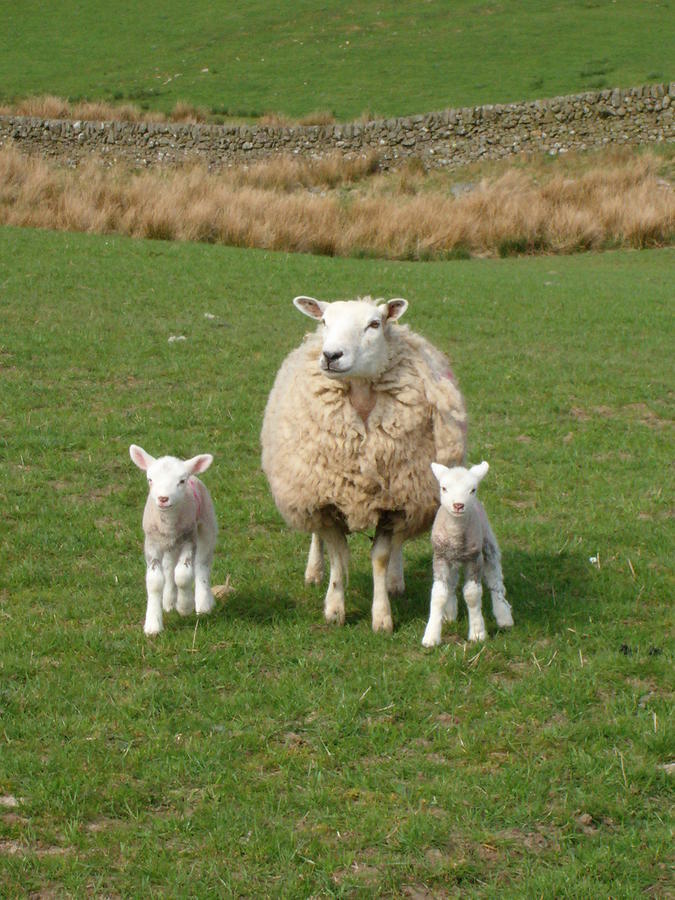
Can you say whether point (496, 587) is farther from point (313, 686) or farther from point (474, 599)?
point (313, 686)

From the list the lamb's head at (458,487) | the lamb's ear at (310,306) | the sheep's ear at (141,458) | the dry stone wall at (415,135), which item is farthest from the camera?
the dry stone wall at (415,135)

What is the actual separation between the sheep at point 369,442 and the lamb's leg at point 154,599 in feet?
2.69

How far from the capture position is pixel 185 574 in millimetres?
5543

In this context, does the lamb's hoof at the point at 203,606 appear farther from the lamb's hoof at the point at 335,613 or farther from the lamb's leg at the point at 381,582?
the lamb's leg at the point at 381,582

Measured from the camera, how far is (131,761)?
433 cm

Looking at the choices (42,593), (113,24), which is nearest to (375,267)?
(42,593)

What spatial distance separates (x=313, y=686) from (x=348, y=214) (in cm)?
1599

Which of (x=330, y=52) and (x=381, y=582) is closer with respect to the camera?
(x=381, y=582)

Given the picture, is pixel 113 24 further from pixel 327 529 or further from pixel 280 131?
pixel 327 529

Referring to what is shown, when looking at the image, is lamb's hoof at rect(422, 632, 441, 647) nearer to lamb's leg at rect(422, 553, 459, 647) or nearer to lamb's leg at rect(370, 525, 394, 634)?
lamb's leg at rect(422, 553, 459, 647)

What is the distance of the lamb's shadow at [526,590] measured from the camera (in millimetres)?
5859

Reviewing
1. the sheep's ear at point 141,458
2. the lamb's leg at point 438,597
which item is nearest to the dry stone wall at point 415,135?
the sheep's ear at point 141,458

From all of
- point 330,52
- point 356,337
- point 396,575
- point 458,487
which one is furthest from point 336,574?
point 330,52

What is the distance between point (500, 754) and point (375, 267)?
42.3ft
